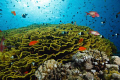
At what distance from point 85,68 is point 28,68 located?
8.12 ft

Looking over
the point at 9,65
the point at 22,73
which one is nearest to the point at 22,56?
the point at 9,65

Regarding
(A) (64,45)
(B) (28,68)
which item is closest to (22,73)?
(B) (28,68)

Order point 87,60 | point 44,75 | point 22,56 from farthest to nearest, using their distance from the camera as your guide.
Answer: point 22,56 < point 87,60 < point 44,75

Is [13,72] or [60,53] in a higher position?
[60,53]

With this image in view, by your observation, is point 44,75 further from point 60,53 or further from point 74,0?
point 74,0

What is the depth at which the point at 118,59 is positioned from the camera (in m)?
3.50

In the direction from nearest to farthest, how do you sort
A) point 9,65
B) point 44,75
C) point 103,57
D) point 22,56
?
point 44,75 < point 103,57 < point 9,65 < point 22,56

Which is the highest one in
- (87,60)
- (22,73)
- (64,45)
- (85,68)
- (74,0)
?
(74,0)

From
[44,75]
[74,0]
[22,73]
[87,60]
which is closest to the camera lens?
[44,75]

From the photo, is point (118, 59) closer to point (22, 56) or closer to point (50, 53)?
point (50, 53)

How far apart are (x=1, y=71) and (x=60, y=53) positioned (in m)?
2.75

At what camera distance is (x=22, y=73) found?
3.61m

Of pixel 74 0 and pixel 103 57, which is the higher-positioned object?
pixel 74 0

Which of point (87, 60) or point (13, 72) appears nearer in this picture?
point (87, 60)
